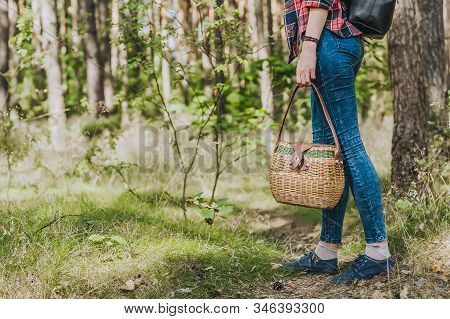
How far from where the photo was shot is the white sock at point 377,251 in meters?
2.84

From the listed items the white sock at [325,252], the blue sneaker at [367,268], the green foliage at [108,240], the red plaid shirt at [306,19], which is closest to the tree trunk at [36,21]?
the green foliage at [108,240]

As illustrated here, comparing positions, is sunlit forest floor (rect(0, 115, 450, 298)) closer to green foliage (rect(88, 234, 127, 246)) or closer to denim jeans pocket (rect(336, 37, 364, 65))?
green foliage (rect(88, 234, 127, 246))

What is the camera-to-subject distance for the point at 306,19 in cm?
280

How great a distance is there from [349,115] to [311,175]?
1.17ft

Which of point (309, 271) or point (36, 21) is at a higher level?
point (36, 21)

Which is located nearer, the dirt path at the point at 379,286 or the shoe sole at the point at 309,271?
the dirt path at the point at 379,286

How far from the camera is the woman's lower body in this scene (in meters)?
2.71

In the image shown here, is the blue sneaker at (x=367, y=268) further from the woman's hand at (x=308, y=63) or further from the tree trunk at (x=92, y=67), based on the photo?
the tree trunk at (x=92, y=67)

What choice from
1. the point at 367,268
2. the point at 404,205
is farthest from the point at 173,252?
the point at 404,205

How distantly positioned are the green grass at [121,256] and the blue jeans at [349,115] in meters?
0.72

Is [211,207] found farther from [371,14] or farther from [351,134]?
[371,14]

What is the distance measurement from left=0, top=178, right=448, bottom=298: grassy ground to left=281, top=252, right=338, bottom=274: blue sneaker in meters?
0.06

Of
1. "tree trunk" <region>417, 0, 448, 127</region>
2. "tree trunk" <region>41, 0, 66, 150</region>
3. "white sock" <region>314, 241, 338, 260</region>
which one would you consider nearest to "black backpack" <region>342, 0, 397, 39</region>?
"white sock" <region>314, 241, 338, 260</region>
